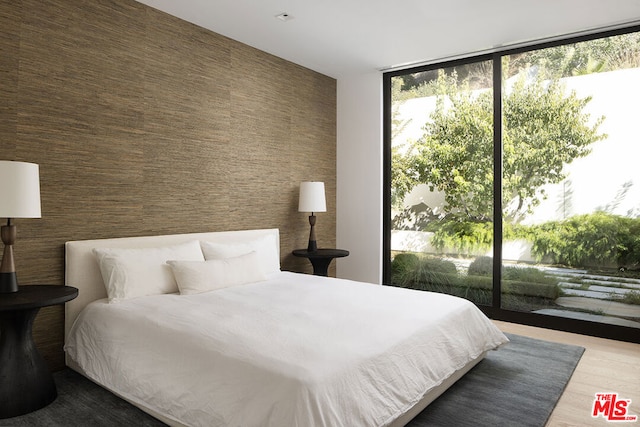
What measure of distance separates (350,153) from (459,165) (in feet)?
4.32

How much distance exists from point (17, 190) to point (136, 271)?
2.97 feet

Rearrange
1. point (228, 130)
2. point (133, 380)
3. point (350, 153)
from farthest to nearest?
1. point (350, 153)
2. point (228, 130)
3. point (133, 380)

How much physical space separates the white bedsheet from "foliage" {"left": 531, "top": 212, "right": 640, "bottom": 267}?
5.03ft

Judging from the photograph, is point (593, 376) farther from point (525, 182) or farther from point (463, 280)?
point (525, 182)

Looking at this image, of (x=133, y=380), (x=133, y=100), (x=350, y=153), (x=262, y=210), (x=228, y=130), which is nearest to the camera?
(x=133, y=380)

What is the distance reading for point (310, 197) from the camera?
15.5 feet

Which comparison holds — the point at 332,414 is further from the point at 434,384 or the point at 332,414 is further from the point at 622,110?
the point at 622,110

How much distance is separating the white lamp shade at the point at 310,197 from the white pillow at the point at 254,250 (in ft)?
1.67

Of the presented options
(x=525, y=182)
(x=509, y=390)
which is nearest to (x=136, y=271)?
(x=509, y=390)

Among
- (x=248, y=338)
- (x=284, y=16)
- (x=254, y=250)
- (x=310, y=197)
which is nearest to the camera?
(x=248, y=338)

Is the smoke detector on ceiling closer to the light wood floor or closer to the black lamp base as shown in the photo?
the black lamp base

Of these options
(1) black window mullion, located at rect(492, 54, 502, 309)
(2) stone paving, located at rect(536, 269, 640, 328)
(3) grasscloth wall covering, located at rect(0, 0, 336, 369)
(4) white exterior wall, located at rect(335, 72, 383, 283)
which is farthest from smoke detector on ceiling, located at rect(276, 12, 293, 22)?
(2) stone paving, located at rect(536, 269, 640, 328)

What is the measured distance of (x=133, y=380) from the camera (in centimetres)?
238

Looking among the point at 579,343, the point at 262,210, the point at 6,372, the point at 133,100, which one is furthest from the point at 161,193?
the point at 579,343
